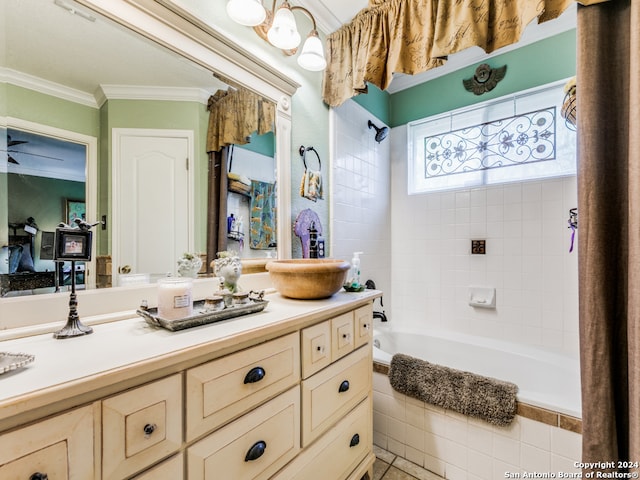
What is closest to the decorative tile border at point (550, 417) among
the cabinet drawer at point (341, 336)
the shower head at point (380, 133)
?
the cabinet drawer at point (341, 336)

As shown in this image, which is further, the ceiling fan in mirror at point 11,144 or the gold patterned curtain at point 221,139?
the gold patterned curtain at point 221,139

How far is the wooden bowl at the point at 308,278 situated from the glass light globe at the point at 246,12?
1055mm

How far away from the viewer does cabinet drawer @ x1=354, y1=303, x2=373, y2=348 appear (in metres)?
1.26

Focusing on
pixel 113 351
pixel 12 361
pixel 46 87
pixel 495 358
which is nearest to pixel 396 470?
pixel 495 358

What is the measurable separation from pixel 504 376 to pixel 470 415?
84 centimetres

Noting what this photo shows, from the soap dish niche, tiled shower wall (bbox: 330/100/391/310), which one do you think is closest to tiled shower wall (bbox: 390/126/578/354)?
the soap dish niche

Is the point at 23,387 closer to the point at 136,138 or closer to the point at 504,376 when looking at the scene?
the point at 136,138

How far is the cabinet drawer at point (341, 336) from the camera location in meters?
1.12

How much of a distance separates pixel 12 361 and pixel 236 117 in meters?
1.14

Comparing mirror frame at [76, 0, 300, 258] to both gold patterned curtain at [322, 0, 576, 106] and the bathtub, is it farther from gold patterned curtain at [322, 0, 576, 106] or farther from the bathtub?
the bathtub

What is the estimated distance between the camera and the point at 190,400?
0.68m

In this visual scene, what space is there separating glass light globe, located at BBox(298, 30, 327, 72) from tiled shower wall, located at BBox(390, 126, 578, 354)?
1331mm

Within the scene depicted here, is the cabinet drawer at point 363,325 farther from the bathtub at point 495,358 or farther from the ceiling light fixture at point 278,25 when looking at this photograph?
the ceiling light fixture at point 278,25

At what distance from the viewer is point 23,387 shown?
1.59ft
